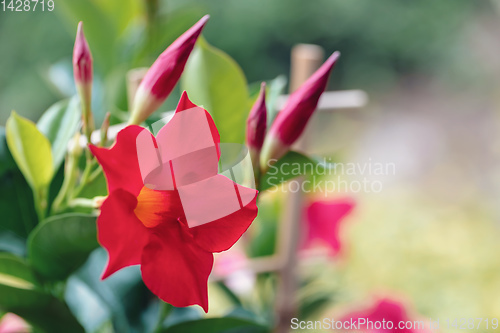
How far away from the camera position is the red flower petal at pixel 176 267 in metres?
0.27

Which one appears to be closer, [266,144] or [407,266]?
[266,144]

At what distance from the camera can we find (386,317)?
0.71 metres

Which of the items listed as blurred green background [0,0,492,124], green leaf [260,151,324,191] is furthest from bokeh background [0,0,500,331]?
green leaf [260,151,324,191]

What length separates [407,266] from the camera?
1746 millimetres

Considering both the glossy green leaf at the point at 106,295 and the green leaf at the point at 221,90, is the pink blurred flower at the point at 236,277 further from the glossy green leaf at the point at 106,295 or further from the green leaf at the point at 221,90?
the green leaf at the point at 221,90

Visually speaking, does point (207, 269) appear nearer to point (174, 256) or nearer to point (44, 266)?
point (174, 256)

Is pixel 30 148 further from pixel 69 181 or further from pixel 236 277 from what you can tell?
pixel 236 277

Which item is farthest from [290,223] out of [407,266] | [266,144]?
[407,266]

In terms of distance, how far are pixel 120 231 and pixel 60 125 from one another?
185 millimetres

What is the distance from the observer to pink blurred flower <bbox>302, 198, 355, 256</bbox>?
79 centimetres

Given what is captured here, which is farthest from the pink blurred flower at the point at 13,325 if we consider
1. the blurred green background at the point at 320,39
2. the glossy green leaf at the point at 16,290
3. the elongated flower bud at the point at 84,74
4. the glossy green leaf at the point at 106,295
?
the blurred green background at the point at 320,39

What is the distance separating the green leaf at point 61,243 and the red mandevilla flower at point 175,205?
7 cm

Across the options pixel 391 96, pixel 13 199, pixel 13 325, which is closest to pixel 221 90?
pixel 13 199

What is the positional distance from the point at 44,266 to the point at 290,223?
0.37 metres
